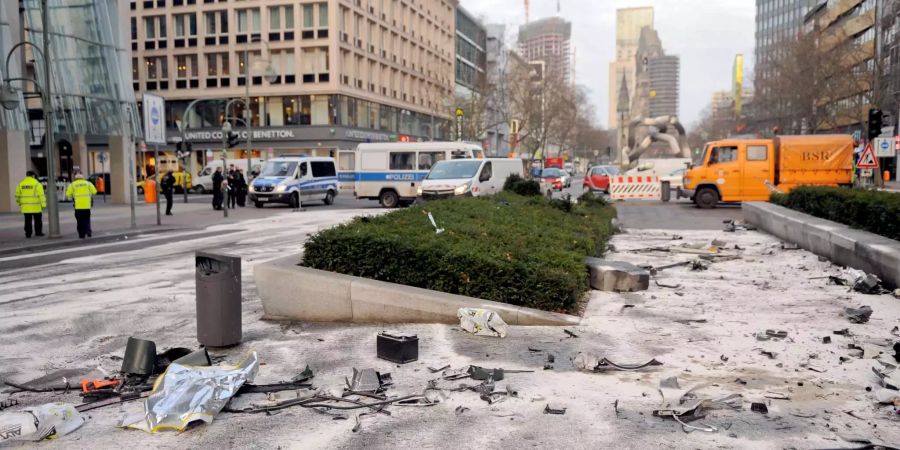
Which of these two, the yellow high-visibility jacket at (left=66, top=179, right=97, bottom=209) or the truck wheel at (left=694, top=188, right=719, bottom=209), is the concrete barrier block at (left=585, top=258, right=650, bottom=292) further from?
the truck wheel at (left=694, top=188, right=719, bottom=209)

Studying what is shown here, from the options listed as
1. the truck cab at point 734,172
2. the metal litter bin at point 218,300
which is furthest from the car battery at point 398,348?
the truck cab at point 734,172

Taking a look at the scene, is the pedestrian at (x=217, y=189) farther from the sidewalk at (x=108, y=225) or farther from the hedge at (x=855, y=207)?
the hedge at (x=855, y=207)

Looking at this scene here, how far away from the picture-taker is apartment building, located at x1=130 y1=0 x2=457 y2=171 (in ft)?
188

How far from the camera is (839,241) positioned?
10477 millimetres

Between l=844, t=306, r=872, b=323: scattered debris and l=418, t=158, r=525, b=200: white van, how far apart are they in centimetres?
1594

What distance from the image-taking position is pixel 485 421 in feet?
15.1

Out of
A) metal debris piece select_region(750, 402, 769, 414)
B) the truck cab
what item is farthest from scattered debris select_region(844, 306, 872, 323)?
the truck cab

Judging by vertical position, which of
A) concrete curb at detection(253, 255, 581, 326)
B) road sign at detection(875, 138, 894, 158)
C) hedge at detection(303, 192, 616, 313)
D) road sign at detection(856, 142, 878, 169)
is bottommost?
concrete curb at detection(253, 255, 581, 326)

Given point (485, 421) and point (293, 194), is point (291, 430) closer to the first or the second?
point (485, 421)

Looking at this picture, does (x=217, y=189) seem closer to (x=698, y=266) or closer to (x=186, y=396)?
(x=698, y=266)

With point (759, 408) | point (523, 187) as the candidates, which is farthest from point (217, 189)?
point (759, 408)

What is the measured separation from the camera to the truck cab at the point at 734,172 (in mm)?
25375

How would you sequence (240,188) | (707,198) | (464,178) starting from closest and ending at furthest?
(464,178) < (707,198) < (240,188)

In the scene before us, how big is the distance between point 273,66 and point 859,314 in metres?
55.4
